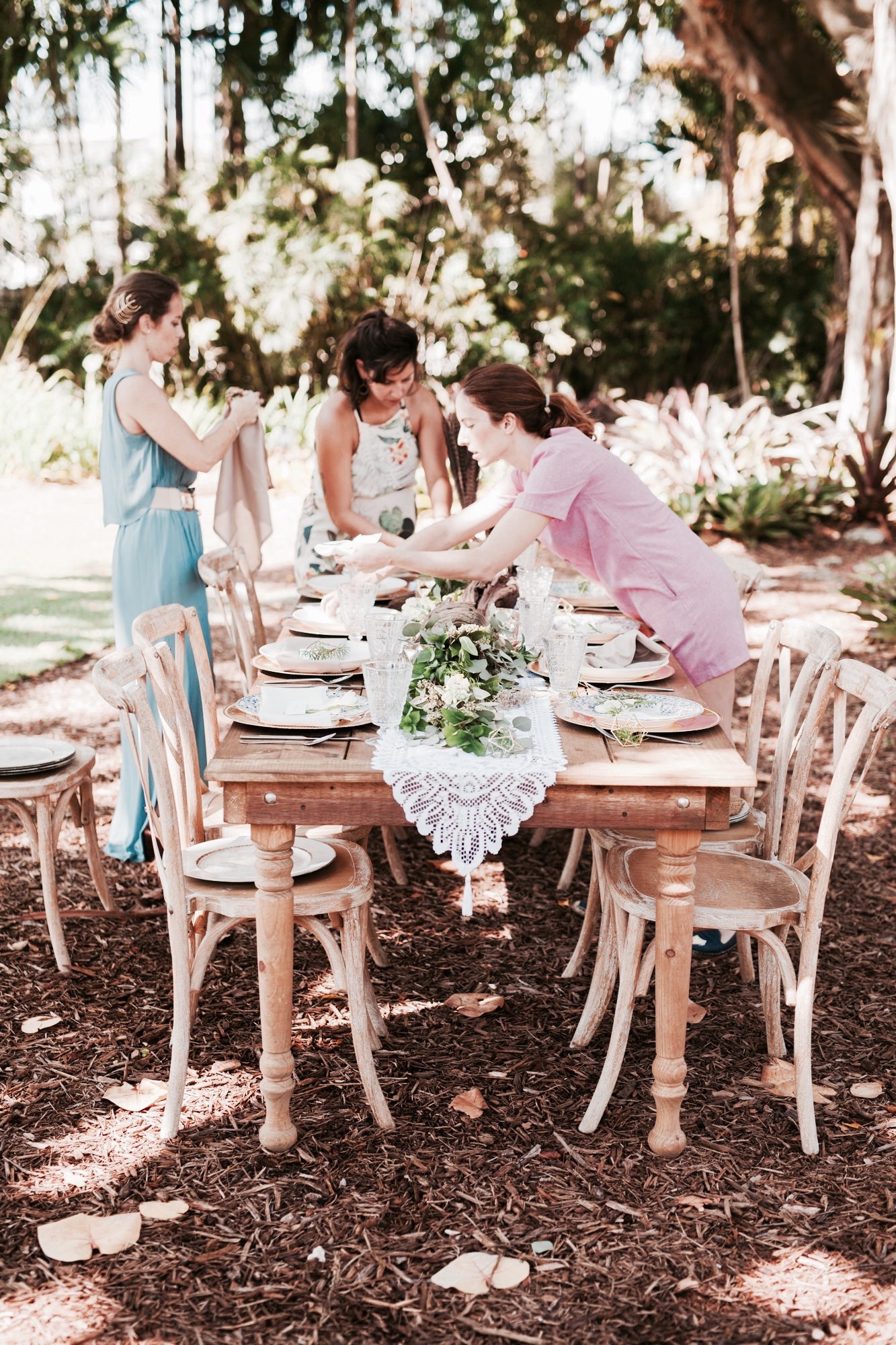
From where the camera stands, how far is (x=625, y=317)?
1533 centimetres

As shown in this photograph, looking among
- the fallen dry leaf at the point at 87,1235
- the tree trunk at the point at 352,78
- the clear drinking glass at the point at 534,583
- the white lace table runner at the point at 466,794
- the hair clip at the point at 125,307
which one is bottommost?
the fallen dry leaf at the point at 87,1235

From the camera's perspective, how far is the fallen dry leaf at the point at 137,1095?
2732mm

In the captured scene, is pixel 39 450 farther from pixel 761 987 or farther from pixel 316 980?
pixel 761 987

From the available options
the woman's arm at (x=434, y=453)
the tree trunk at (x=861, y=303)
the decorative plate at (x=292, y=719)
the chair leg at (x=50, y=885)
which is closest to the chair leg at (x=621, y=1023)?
the decorative plate at (x=292, y=719)

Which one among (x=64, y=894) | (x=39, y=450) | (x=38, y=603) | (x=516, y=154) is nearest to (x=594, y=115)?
(x=516, y=154)

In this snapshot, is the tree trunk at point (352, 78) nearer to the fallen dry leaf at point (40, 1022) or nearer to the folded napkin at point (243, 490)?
the folded napkin at point (243, 490)

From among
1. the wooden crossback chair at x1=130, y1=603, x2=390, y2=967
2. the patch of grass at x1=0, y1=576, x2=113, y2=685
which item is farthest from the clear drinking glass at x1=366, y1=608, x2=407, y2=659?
the patch of grass at x1=0, y1=576, x2=113, y2=685

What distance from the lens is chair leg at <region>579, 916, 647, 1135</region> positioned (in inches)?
105

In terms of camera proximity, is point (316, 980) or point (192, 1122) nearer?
point (192, 1122)

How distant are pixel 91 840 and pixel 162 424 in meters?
1.32

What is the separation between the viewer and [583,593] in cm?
408

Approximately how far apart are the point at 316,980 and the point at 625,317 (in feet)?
44.2

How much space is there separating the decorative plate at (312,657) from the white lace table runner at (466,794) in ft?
2.18

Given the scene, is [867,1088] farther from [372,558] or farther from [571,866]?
[372,558]
